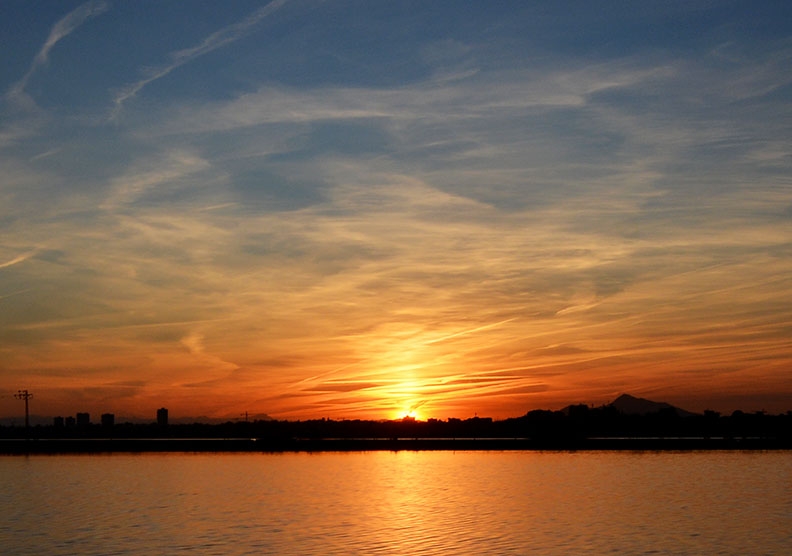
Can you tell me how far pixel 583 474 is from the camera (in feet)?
379

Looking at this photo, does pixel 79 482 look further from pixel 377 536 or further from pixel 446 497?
pixel 377 536

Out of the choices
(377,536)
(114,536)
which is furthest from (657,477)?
(114,536)

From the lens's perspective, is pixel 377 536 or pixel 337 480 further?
pixel 337 480

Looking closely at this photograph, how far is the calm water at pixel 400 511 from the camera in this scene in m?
53.0

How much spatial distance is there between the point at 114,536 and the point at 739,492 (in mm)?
59864

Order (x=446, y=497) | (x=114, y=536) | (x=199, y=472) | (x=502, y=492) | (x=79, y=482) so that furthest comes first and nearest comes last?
1. (x=199, y=472)
2. (x=79, y=482)
3. (x=502, y=492)
4. (x=446, y=497)
5. (x=114, y=536)

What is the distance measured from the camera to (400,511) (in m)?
72.3

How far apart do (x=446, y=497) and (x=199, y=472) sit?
5040 cm

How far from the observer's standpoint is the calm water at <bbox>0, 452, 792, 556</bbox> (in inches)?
2087

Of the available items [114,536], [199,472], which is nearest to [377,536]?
[114,536]

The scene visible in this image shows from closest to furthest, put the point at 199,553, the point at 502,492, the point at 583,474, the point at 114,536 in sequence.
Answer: the point at 199,553, the point at 114,536, the point at 502,492, the point at 583,474

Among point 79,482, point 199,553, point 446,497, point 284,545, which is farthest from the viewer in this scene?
point 79,482

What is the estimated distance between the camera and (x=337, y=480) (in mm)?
109500

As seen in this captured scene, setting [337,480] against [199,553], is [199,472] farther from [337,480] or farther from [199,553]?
[199,553]
